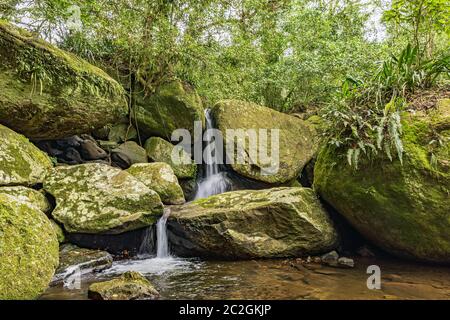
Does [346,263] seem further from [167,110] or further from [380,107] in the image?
[167,110]

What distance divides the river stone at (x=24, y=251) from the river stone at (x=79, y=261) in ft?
3.52

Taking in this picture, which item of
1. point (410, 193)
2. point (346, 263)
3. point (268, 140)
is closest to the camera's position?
point (410, 193)

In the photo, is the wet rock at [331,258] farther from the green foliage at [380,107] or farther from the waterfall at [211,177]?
the waterfall at [211,177]

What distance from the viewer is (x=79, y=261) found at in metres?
5.05

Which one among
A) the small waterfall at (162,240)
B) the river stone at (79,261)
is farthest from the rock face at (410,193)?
the river stone at (79,261)

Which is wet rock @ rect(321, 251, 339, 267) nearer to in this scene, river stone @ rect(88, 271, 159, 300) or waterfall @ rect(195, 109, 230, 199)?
river stone @ rect(88, 271, 159, 300)

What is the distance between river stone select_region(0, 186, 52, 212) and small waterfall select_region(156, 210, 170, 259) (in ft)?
6.37

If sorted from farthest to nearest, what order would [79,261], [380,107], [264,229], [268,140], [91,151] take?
[268,140] < [91,151] < [264,229] < [380,107] < [79,261]

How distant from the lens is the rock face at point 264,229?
17.5ft

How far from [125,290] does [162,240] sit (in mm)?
2439

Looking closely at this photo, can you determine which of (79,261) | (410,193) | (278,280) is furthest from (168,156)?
(410,193)

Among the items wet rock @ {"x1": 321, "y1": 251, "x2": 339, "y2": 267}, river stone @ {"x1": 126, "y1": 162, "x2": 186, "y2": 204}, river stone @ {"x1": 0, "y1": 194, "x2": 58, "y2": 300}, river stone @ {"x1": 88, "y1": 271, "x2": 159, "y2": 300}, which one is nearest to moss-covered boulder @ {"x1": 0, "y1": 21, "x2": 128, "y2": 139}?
river stone @ {"x1": 126, "y1": 162, "x2": 186, "y2": 204}
